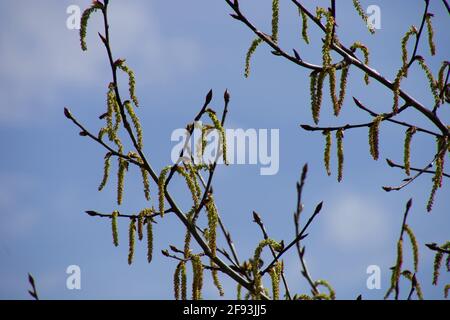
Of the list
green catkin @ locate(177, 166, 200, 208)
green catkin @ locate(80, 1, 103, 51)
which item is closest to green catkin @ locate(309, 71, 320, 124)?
green catkin @ locate(177, 166, 200, 208)

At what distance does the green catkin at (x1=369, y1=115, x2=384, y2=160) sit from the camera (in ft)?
14.4

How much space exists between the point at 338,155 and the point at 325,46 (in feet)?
2.41

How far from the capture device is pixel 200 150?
452 centimetres

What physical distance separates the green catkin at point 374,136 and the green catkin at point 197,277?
1.32 metres

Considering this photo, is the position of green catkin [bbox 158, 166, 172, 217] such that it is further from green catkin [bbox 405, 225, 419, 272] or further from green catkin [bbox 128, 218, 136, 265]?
green catkin [bbox 405, 225, 419, 272]

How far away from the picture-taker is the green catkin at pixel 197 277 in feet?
13.3

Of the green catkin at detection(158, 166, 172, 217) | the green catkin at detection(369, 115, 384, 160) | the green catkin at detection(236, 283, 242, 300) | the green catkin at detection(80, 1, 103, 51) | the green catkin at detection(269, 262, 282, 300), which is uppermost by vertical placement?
the green catkin at detection(80, 1, 103, 51)

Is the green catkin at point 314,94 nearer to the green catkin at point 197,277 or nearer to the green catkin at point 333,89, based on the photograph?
the green catkin at point 333,89

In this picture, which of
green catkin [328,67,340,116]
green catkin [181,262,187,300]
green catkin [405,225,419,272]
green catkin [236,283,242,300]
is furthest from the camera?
green catkin [236,283,242,300]

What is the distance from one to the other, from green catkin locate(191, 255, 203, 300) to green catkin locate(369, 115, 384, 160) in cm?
132

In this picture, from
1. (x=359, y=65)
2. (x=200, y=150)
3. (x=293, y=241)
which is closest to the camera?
(x=293, y=241)

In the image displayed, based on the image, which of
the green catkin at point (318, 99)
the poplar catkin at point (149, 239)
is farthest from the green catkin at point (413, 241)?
the poplar catkin at point (149, 239)
